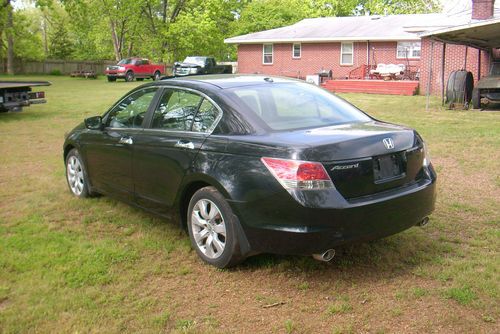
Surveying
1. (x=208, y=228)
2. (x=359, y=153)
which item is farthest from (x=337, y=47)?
(x=359, y=153)

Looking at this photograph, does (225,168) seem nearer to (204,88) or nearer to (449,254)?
(204,88)

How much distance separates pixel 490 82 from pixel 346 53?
17.4 m

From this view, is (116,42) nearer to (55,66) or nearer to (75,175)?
Answer: (55,66)

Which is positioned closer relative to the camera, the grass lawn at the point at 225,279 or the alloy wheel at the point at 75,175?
the grass lawn at the point at 225,279

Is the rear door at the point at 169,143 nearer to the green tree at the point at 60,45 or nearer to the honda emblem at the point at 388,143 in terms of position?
the honda emblem at the point at 388,143

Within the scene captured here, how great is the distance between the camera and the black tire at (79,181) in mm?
6066

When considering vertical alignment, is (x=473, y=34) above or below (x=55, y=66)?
below

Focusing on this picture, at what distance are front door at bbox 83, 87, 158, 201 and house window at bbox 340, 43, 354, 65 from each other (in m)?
27.7

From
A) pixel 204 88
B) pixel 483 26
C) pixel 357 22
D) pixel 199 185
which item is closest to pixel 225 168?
pixel 199 185

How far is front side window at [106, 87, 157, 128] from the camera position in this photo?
201 inches

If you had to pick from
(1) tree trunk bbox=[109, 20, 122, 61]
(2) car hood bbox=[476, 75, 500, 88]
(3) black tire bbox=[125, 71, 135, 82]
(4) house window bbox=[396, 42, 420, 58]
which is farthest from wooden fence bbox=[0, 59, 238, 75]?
(2) car hood bbox=[476, 75, 500, 88]

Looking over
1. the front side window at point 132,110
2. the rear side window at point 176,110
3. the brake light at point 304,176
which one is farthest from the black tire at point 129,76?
the brake light at point 304,176

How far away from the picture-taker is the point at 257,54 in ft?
118

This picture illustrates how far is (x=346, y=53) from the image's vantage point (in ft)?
104
